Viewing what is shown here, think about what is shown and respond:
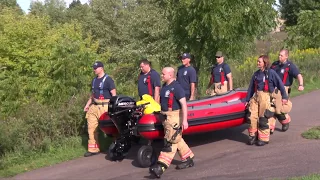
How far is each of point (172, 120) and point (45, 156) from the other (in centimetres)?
289

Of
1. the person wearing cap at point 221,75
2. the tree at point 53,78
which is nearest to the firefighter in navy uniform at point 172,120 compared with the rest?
the person wearing cap at point 221,75

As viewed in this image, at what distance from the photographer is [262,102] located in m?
8.78

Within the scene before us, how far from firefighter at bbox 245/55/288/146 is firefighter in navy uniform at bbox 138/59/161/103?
5.97 ft

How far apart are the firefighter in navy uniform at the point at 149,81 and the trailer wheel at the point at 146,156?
1248 mm

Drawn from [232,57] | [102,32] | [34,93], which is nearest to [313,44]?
[232,57]

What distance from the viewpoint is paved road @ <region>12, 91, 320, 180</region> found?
7152 millimetres

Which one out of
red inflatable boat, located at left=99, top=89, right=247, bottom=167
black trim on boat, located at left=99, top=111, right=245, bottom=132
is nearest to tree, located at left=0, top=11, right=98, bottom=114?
black trim on boat, located at left=99, top=111, right=245, bottom=132

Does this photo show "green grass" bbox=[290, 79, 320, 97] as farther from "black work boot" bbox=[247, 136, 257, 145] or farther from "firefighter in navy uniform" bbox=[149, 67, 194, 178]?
"firefighter in navy uniform" bbox=[149, 67, 194, 178]

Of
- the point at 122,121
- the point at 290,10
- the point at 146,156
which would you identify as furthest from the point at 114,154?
the point at 290,10

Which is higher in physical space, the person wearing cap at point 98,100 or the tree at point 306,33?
the tree at point 306,33

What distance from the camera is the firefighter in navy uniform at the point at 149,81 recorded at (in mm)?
8914

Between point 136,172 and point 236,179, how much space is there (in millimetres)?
1751

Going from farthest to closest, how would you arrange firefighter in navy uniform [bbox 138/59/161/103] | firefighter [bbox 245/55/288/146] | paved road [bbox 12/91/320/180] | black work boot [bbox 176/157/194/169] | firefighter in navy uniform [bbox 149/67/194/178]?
firefighter in navy uniform [bbox 138/59/161/103] < firefighter [bbox 245/55/288/146] < black work boot [bbox 176/157/194/169] < firefighter in navy uniform [bbox 149/67/194/178] < paved road [bbox 12/91/320/180]

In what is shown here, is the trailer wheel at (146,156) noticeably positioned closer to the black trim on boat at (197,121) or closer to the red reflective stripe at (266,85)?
the black trim on boat at (197,121)
